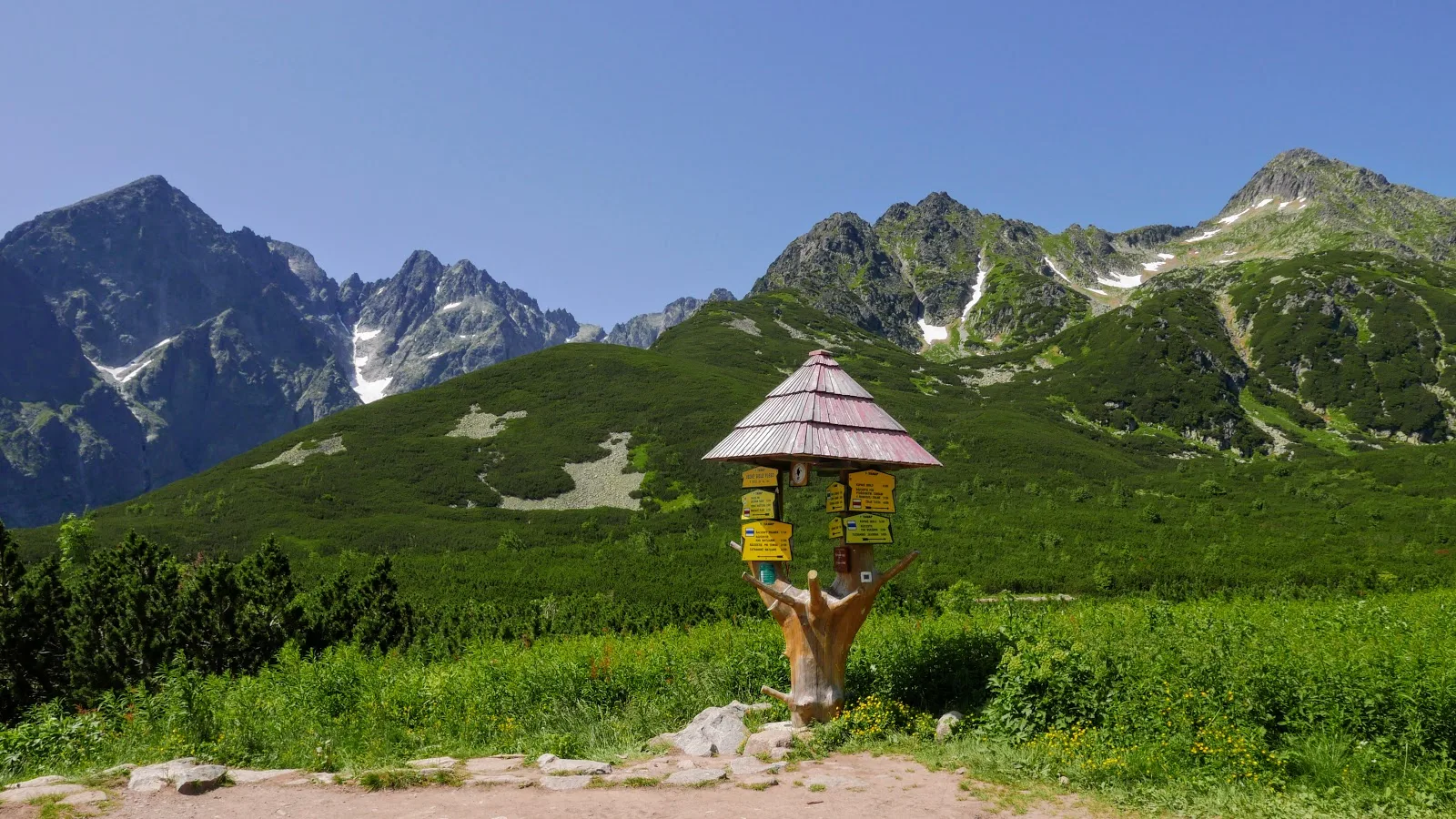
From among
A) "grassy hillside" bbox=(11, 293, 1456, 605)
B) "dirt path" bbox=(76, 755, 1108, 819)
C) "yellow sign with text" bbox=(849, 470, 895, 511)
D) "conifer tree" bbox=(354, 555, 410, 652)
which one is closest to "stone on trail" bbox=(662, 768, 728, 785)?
"dirt path" bbox=(76, 755, 1108, 819)

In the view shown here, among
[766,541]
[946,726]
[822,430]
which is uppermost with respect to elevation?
[822,430]

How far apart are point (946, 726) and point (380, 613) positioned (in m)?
19.1

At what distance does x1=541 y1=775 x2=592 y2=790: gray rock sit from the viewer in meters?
8.72

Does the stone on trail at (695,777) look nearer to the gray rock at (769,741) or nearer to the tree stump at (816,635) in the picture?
the gray rock at (769,741)

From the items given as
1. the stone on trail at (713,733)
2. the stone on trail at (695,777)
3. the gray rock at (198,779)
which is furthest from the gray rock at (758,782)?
the gray rock at (198,779)

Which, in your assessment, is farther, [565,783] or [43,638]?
[43,638]

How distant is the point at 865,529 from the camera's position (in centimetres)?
1177

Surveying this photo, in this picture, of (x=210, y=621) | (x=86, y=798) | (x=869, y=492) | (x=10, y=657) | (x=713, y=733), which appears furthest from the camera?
(x=210, y=621)

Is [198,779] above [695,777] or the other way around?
above

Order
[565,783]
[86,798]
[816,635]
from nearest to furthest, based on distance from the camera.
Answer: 1. [86,798]
2. [565,783]
3. [816,635]

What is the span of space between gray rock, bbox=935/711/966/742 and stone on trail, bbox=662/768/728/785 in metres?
3.24

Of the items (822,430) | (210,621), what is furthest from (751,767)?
(210,621)

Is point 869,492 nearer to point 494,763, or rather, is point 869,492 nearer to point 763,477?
point 763,477

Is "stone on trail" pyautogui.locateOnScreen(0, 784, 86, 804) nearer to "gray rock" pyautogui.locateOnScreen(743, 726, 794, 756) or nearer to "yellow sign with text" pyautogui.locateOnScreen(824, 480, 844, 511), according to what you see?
"gray rock" pyautogui.locateOnScreen(743, 726, 794, 756)
